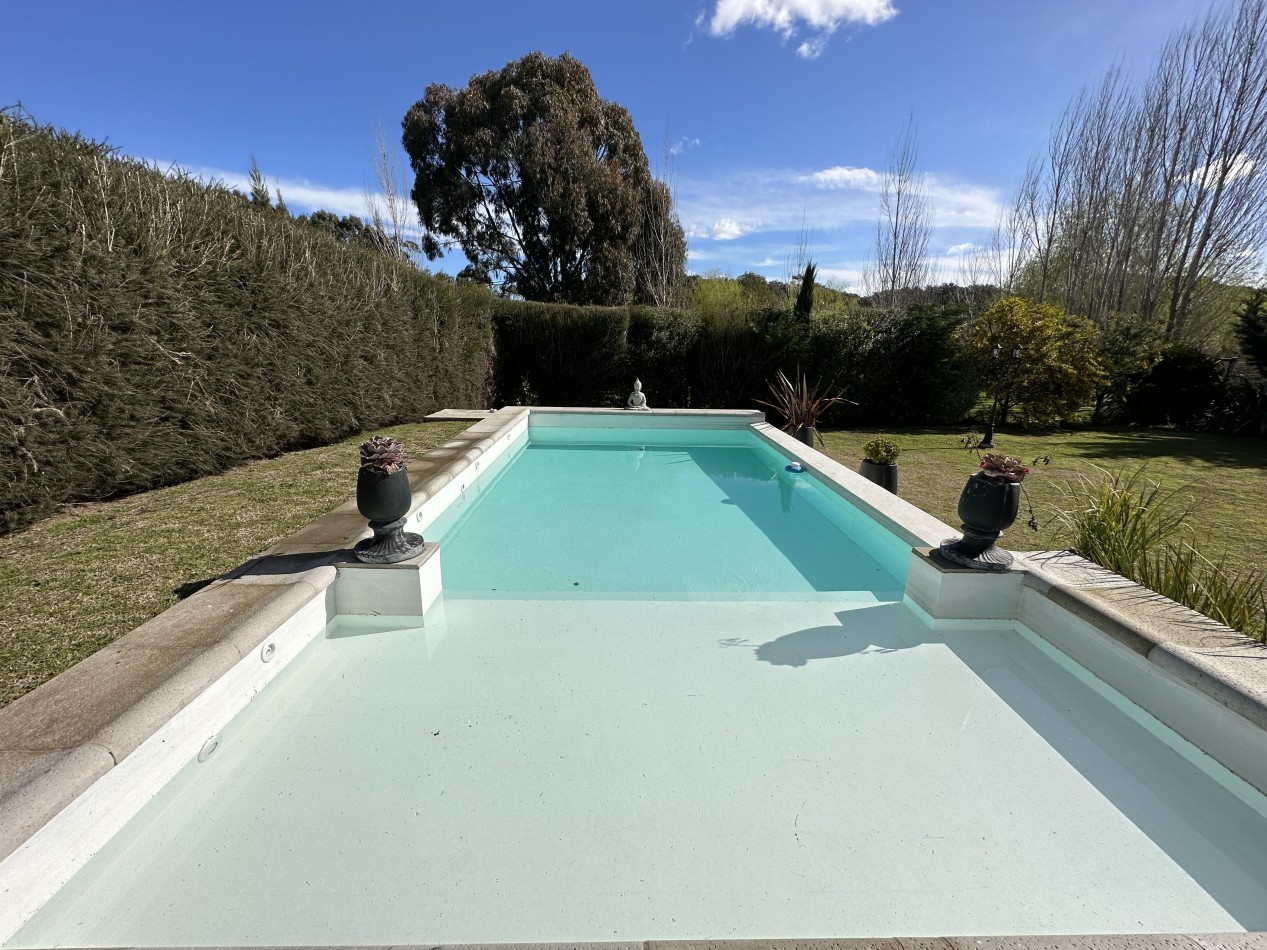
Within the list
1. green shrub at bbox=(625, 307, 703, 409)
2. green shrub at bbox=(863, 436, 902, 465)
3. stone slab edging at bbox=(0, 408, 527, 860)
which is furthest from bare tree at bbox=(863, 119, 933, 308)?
stone slab edging at bbox=(0, 408, 527, 860)

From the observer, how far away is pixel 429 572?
9.43ft

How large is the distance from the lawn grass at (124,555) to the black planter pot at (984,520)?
160 inches

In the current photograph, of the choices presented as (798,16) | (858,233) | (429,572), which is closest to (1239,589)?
(429,572)

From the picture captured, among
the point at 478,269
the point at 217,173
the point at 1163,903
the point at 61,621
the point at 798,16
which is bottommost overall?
the point at 1163,903

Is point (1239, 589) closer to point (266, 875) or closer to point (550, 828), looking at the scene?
→ point (550, 828)

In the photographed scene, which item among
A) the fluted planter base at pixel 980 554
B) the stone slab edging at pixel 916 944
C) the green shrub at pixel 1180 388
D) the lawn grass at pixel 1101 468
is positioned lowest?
the stone slab edging at pixel 916 944

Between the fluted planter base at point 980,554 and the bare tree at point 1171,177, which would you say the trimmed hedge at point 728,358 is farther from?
the fluted planter base at point 980,554

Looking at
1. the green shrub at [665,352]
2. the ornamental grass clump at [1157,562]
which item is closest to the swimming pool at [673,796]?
the ornamental grass clump at [1157,562]

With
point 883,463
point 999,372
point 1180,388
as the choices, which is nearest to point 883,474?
point 883,463

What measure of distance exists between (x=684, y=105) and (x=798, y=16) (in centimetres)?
487

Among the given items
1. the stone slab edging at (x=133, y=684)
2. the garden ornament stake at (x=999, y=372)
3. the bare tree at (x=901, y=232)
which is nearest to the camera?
the stone slab edging at (x=133, y=684)

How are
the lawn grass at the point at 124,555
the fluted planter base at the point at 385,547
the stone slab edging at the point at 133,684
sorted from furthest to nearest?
the fluted planter base at the point at 385,547 → the lawn grass at the point at 124,555 → the stone slab edging at the point at 133,684

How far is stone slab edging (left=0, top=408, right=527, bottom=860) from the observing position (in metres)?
1.32

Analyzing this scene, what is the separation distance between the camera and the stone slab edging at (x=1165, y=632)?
1.81 metres
